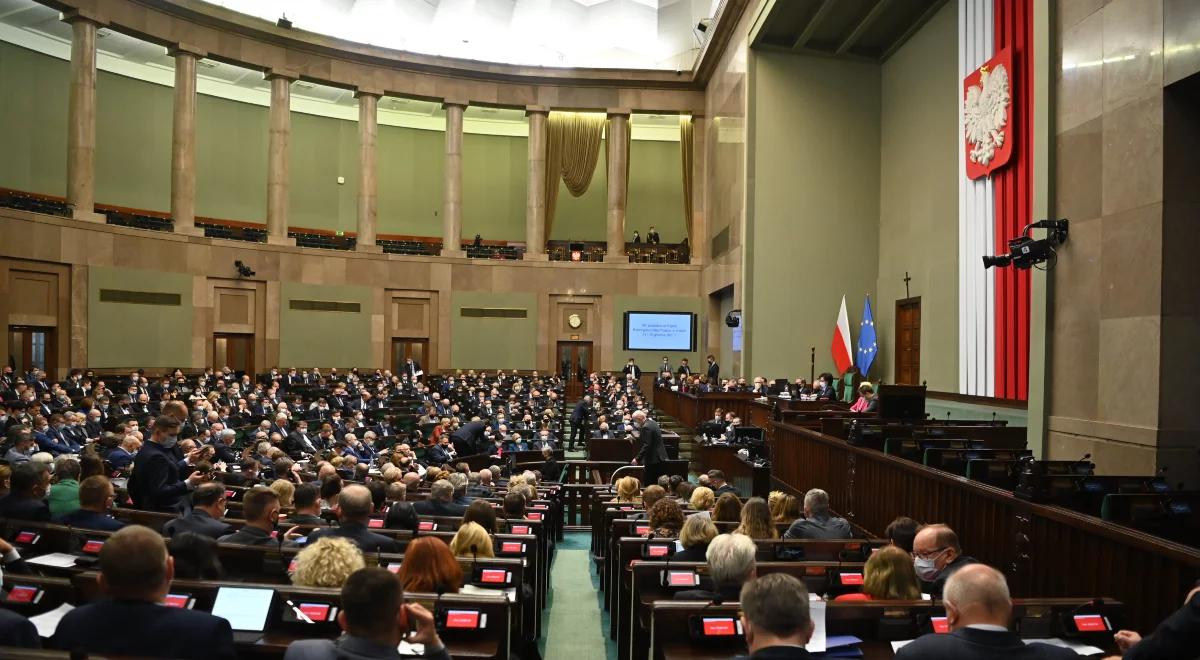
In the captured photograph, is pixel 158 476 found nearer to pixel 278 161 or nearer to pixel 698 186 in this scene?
pixel 278 161

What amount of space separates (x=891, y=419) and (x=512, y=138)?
2544cm

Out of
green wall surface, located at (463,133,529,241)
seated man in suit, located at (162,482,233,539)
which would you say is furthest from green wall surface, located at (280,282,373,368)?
seated man in suit, located at (162,482,233,539)

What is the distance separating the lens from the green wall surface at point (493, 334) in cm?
2842

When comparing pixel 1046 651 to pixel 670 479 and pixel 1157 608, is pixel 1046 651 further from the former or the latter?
pixel 670 479

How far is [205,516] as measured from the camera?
5.12 m

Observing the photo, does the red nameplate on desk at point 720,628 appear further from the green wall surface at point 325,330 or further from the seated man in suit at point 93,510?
the green wall surface at point 325,330

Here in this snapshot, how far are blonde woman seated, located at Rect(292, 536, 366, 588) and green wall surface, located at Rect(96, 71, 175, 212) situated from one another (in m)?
27.2

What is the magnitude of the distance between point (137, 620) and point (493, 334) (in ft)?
85.5

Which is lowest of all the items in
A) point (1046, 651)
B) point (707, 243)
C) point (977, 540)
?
point (977, 540)

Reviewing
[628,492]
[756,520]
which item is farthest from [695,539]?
[628,492]

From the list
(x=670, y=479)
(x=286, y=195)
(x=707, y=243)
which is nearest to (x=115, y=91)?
(x=286, y=195)

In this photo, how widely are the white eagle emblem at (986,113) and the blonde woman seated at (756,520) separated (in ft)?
37.9

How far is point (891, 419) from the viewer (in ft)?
35.3

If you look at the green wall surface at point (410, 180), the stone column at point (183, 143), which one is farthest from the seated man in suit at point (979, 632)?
the green wall surface at point (410, 180)
